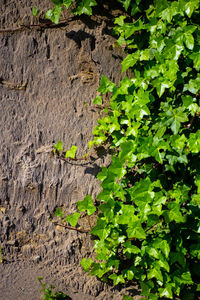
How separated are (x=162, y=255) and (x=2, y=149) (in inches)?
55.4

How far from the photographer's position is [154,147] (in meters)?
1.54

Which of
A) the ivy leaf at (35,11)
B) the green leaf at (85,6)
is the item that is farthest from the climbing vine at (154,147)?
the ivy leaf at (35,11)

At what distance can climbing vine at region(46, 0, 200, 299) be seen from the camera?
1.52 metres

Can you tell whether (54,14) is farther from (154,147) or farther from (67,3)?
(154,147)

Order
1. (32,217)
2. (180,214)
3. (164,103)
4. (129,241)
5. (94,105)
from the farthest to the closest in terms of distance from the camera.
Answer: (32,217)
(94,105)
(129,241)
(164,103)
(180,214)

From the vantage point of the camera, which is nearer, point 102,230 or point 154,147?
point 154,147

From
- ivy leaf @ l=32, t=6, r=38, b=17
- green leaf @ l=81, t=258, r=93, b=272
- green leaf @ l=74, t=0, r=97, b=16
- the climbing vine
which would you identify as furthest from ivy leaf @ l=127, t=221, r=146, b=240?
ivy leaf @ l=32, t=6, r=38, b=17

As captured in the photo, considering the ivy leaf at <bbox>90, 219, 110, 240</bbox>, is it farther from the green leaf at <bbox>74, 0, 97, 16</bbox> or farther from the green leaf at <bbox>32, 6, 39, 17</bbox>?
the green leaf at <bbox>32, 6, 39, 17</bbox>

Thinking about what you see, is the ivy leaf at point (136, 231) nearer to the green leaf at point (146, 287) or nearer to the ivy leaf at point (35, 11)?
the green leaf at point (146, 287)

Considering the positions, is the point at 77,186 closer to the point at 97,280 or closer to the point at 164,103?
the point at 97,280

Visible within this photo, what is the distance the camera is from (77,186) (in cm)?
193

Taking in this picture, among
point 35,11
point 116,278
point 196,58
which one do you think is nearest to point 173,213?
point 116,278

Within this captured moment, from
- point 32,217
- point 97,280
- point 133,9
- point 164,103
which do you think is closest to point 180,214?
point 164,103

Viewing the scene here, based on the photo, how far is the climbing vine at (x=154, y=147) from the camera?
1.52 metres
